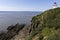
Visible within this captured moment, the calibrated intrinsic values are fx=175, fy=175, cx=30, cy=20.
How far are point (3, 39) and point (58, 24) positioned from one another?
1242 cm

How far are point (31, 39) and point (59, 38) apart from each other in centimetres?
459

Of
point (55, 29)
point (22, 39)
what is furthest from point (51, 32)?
point (22, 39)

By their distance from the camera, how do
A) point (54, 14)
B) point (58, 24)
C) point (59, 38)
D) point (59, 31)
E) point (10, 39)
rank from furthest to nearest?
point (10, 39) < point (54, 14) < point (58, 24) < point (59, 31) < point (59, 38)

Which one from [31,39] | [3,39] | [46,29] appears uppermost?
[46,29]

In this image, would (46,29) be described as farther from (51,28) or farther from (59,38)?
(59,38)

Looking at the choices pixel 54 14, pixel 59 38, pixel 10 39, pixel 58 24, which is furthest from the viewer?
pixel 10 39

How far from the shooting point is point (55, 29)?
60.7ft

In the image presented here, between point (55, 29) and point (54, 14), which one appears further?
point (54, 14)

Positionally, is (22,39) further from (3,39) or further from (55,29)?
(55,29)

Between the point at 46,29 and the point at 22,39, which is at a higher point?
the point at 46,29

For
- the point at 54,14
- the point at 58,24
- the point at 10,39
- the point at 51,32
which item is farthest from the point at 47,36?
the point at 10,39

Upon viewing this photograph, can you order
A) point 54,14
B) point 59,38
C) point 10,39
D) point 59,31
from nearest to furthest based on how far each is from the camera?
1. point 59,38
2. point 59,31
3. point 54,14
4. point 10,39

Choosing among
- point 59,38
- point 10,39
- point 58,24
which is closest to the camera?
point 59,38

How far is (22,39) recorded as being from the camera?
79.9 ft
